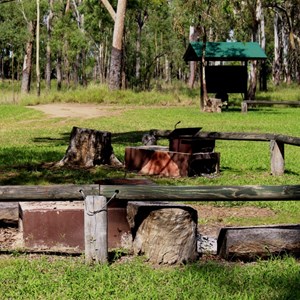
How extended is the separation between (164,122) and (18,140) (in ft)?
24.8

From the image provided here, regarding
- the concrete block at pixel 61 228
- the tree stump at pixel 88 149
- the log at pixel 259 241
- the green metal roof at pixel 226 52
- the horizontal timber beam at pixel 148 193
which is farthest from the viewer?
the green metal roof at pixel 226 52

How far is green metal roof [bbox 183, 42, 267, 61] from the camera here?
32.8 meters

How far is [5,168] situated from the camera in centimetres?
1232

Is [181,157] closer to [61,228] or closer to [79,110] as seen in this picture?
[61,228]

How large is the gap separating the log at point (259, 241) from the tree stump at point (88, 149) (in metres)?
6.62

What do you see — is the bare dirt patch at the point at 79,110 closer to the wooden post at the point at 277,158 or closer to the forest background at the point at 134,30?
the forest background at the point at 134,30

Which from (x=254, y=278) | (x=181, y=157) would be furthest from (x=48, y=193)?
(x=181, y=157)

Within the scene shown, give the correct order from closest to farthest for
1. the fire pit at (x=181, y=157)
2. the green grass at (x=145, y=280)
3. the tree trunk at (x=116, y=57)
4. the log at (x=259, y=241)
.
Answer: the green grass at (x=145, y=280), the log at (x=259, y=241), the fire pit at (x=181, y=157), the tree trunk at (x=116, y=57)

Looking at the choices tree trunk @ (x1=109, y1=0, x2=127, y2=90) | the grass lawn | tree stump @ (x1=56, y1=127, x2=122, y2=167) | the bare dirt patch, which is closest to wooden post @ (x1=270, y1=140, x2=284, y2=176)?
the grass lawn

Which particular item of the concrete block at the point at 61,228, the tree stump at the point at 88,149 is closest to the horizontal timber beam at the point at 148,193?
the concrete block at the point at 61,228

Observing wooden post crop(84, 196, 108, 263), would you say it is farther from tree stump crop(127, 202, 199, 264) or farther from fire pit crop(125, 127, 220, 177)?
fire pit crop(125, 127, 220, 177)

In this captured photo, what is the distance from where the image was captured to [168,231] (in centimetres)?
595

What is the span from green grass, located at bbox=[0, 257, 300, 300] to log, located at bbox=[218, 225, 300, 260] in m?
0.11

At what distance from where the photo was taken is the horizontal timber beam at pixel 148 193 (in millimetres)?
5918
